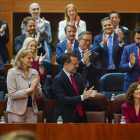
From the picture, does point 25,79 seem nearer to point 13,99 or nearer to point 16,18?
point 13,99

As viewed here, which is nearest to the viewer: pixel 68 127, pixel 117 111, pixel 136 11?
pixel 68 127

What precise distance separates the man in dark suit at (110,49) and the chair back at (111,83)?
7.4 inches

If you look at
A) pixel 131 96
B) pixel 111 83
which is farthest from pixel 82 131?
pixel 111 83

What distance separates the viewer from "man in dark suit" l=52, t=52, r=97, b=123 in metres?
2.10

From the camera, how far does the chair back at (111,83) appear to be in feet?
9.88

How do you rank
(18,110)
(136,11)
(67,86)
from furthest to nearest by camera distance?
(136,11), (67,86), (18,110)

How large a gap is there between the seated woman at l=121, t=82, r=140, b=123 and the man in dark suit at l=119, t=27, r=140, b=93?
462 mm

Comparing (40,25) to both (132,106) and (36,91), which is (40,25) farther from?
(132,106)

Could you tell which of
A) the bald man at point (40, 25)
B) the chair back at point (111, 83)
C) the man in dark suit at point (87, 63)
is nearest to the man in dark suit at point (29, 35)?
the bald man at point (40, 25)

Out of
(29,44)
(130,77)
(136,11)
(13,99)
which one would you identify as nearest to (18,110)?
(13,99)

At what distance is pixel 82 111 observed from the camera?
217cm

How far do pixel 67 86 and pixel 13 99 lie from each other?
45 cm

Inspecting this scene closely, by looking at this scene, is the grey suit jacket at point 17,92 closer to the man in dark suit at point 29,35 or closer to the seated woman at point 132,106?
the seated woman at point 132,106

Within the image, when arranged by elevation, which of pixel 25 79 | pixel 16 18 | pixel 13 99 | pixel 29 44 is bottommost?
pixel 13 99
